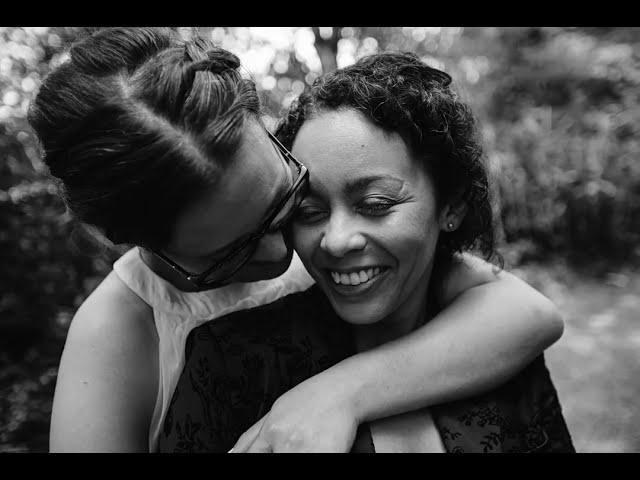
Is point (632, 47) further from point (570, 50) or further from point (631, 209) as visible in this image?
point (631, 209)

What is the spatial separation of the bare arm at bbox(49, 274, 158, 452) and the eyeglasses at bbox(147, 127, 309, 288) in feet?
0.99

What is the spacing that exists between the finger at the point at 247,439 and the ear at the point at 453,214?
890 millimetres

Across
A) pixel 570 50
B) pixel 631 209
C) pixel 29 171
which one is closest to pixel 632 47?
pixel 570 50

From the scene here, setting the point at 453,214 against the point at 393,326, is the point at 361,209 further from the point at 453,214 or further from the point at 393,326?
the point at 393,326

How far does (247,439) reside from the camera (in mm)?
1664

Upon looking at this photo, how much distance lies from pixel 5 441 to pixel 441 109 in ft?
10.5

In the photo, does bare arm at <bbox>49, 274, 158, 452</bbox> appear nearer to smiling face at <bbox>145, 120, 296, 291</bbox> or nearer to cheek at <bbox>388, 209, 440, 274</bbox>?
smiling face at <bbox>145, 120, 296, 291</bbox>

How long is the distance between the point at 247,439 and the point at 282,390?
0.22 meters

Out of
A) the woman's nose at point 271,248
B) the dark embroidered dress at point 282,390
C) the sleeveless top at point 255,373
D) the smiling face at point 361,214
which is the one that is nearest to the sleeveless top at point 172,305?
the sleeveless top at point 255,373

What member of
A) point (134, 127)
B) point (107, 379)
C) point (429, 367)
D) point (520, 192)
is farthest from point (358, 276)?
point (520, 192)

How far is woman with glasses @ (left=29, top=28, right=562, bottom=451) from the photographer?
155 centimetres
